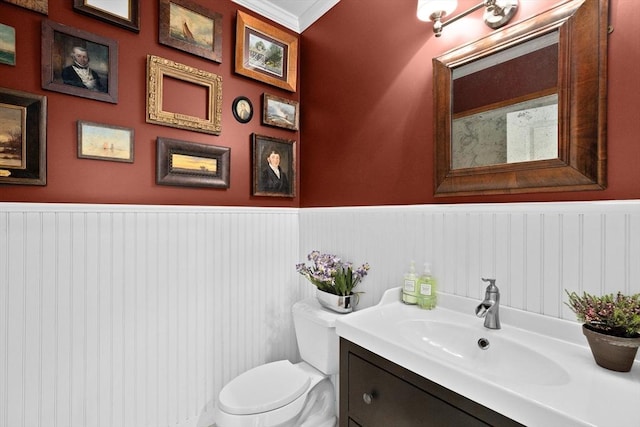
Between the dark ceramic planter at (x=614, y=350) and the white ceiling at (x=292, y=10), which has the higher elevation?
the white ceiling at (x=292, y=10)

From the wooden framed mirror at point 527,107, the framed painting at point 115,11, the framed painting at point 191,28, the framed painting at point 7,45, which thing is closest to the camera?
the wooden framed mirror at point 527,107

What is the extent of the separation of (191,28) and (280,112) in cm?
71

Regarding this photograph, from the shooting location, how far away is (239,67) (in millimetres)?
1900

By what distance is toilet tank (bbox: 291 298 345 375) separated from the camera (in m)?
1.53

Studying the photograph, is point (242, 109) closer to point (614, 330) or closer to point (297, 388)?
point (297, 388)

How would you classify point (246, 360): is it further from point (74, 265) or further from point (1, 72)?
point (1, 72)

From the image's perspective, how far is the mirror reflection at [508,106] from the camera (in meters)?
1.05

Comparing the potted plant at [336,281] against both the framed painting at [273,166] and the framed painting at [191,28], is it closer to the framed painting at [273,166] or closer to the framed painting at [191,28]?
the framed painting at [273,166]

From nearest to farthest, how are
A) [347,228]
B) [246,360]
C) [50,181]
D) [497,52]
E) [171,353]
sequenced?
[497,52] < [50,181] < [171,353] < [347,228] < [246,360]

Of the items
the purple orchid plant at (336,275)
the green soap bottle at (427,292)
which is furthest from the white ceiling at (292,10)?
the green soap bottle at (427,292)

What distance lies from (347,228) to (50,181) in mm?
→ 1507

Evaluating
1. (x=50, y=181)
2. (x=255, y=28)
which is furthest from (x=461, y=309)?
(x=255, y=28)

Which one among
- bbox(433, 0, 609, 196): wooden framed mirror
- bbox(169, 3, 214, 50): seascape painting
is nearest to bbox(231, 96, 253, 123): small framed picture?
bbox(169, 3, 214, 50): seascape painting

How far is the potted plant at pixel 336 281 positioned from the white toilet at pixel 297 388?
7cm
